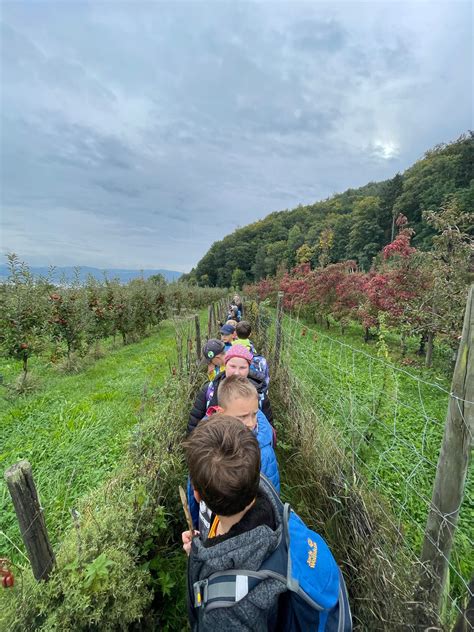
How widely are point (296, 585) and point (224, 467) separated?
0.38 m

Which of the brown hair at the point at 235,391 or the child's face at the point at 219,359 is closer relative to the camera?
the brown hair at the point at 235,391

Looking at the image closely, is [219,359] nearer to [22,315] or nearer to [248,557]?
[248,557]

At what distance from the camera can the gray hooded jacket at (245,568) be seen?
82 centimetres

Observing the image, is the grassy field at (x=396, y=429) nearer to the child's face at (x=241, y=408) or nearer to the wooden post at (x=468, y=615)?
the wooden post at (x=468, y=615)

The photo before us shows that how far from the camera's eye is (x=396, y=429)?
12.6ft

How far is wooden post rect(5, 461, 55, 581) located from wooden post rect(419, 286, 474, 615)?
1663 mm

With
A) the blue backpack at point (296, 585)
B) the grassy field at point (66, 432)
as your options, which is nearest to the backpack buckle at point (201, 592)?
the blue backpack at point (296, 585)

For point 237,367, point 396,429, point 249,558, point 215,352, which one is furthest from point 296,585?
point 396,429

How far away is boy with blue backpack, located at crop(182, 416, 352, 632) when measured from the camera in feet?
2.73

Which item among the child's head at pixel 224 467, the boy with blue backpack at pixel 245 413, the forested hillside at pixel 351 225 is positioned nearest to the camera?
the child's head at pixel 224 467

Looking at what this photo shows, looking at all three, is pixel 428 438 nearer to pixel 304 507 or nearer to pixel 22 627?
pixel 304 507

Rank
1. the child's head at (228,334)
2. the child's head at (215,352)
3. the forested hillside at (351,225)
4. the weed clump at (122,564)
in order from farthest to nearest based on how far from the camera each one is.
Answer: the forested hillside at (351,225) < the child's head at (228,334) < the child's head at (215,352) < the weed clump at (122,564)

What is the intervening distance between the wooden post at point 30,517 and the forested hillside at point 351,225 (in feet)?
54.1

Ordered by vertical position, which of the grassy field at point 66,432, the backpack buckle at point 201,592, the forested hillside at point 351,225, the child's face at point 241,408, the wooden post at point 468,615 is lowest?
the grassy field at point 66,432
